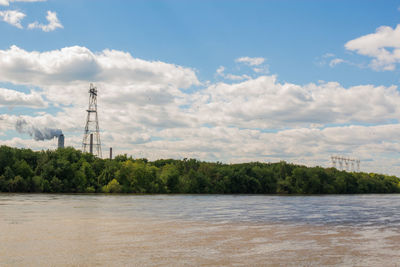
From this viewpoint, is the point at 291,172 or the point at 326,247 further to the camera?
the point at 291,172

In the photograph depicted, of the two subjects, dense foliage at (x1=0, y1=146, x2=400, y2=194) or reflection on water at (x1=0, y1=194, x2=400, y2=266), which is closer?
reflection on water at (x1=0, y1=194, x2=400, y2=266)

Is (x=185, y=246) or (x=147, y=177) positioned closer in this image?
(x=185, y=246)

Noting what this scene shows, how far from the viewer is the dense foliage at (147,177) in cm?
10812

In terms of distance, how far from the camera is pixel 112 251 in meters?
17.8

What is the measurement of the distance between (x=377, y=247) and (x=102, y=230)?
52.4 feet

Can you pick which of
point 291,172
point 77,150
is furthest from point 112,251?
point 291,172

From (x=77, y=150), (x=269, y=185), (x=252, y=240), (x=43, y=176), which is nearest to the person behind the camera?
(x=252, y=240)

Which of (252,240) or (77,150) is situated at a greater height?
(77,150)

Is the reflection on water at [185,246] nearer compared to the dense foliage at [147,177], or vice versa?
the reflection on water at [185,246]

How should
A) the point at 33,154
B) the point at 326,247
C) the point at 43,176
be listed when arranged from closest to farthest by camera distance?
the point at 326,247 < the point at 43,176 < the point at 33,154

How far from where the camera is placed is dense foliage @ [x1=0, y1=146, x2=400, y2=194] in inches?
4257

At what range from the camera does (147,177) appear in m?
131

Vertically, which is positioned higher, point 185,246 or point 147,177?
point 147,177

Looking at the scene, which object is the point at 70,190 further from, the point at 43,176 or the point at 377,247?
the point at 377,247
